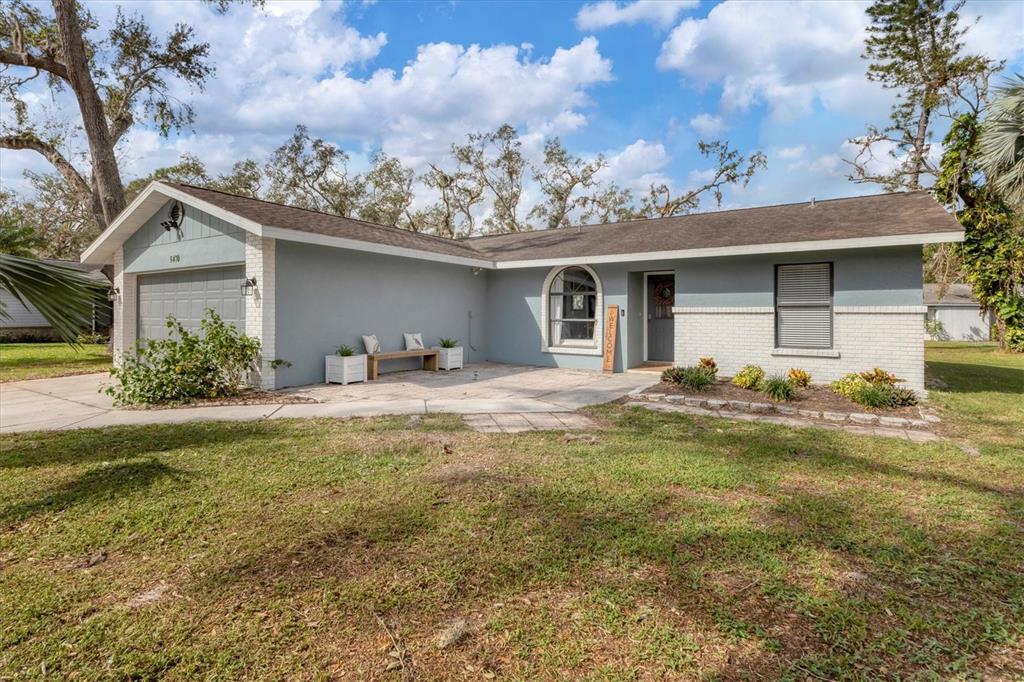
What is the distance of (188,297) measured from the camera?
10.5 metres

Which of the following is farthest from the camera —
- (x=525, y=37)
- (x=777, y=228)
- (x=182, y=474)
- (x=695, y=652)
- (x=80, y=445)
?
(x=525, y=37)

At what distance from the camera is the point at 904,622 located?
7.68ft

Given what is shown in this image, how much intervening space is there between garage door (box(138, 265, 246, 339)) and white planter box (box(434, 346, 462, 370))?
406 centimetres

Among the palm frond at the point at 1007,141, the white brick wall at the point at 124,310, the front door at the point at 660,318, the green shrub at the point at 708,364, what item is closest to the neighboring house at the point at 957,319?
the palm frond at the point at 1007,141

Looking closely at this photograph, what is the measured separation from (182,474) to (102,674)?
256 cm

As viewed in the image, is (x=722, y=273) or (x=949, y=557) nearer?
(x=949, y=557)

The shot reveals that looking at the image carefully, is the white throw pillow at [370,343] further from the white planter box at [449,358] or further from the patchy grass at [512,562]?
the patchy grass at [512,562]

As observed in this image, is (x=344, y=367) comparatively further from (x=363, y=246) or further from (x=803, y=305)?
(x=803, y=305)

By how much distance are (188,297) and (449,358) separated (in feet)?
18.1

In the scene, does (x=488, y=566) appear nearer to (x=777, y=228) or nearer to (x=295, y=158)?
(x=777, y=228)

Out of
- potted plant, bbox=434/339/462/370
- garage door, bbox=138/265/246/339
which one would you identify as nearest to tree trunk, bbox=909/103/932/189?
potted plant, bbox=434/339/462/370

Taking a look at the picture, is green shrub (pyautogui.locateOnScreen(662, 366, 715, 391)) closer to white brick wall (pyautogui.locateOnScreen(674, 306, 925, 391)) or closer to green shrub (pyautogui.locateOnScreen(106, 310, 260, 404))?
white brick wall (pyautogui.locateOnScreen(674, 306, 925, 391))

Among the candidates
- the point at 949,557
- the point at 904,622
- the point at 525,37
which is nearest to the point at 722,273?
the point at 949,557

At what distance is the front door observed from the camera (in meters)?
12.1
